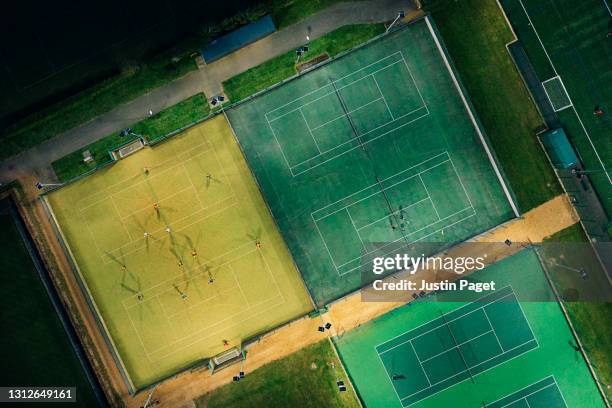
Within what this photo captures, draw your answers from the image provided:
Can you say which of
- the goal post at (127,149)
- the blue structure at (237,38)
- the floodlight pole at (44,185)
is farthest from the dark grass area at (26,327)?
the blue structure at (237,38)

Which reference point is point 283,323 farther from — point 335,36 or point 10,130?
point 10,130

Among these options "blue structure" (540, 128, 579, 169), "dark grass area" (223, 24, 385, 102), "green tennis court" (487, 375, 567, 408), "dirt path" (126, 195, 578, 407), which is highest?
"dark grass area" (223, 24, 385, 102)

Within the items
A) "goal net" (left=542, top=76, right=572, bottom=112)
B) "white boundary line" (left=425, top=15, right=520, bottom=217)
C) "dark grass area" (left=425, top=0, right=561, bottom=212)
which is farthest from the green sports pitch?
"goal net" (left=542, top=76, right=572, bottom=112)

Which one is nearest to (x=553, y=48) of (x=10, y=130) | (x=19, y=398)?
(x=10, y=130)

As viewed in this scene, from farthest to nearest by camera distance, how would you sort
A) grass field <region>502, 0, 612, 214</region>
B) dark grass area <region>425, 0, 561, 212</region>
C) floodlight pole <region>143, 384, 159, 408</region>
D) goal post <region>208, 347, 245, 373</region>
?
grass field <region>502, 0, 612, 214</region> < dark grass area <region>425, 0, 561, 212</region> < floodlight pole <region>143, 384, 159, 408</region> < goal post <region>208, 347, 245, 373</region>

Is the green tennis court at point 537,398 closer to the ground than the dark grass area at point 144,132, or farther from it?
closer to the ground

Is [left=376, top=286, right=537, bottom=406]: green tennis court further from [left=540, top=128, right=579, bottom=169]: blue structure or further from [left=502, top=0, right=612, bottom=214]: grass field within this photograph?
[left=502, top=0, right=612, bottom=214]: grass field

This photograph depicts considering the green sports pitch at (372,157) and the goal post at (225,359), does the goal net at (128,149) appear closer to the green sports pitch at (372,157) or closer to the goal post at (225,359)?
the green sports pitch at (372,157)
